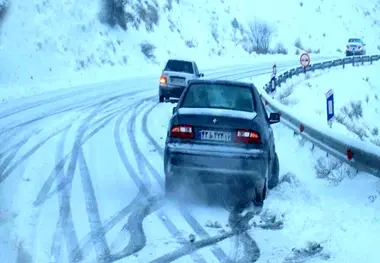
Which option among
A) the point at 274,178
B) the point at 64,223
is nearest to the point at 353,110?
the point at 274,178

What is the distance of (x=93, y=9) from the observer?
39.1m

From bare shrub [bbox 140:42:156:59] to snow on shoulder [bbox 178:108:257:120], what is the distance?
31603 mm

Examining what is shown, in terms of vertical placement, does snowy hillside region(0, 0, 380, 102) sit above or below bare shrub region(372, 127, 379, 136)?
above

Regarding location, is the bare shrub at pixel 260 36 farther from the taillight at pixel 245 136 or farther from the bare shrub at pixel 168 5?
the taillight at pixel 245 136

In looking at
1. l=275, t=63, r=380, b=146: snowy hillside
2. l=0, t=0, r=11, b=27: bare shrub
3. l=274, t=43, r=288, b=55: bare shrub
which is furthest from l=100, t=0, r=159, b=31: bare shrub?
l=274, t=43, r=288, b=55: bare shrub

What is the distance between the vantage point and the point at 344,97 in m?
30.2

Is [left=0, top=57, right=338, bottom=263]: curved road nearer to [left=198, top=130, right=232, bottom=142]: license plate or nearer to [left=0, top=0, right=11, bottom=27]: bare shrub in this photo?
[left=198, top=130, right=232, bottom=142]: license plate

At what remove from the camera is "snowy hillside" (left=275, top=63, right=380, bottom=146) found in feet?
72.0

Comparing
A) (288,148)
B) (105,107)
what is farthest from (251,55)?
(288,148)

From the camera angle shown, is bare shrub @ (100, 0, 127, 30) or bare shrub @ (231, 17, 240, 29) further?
bare shrub @ (231, 17, 240, 29)

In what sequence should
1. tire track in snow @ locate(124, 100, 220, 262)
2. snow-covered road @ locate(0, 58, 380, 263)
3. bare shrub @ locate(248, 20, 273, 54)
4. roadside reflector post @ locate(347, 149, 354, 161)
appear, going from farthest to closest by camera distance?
bare shrub @ locate(248, 20, 273, 54)
roadside reflector post @ locate(347, 149, 354, 161)
snow-covered road @ locate(0, 58, 380, 263)
tire track in snow @ locate(124, 100, 220, 262)

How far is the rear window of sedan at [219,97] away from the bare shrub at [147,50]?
3096cm

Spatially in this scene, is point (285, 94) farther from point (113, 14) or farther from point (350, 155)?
point (350, 155)

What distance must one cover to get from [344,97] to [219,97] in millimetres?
22615
